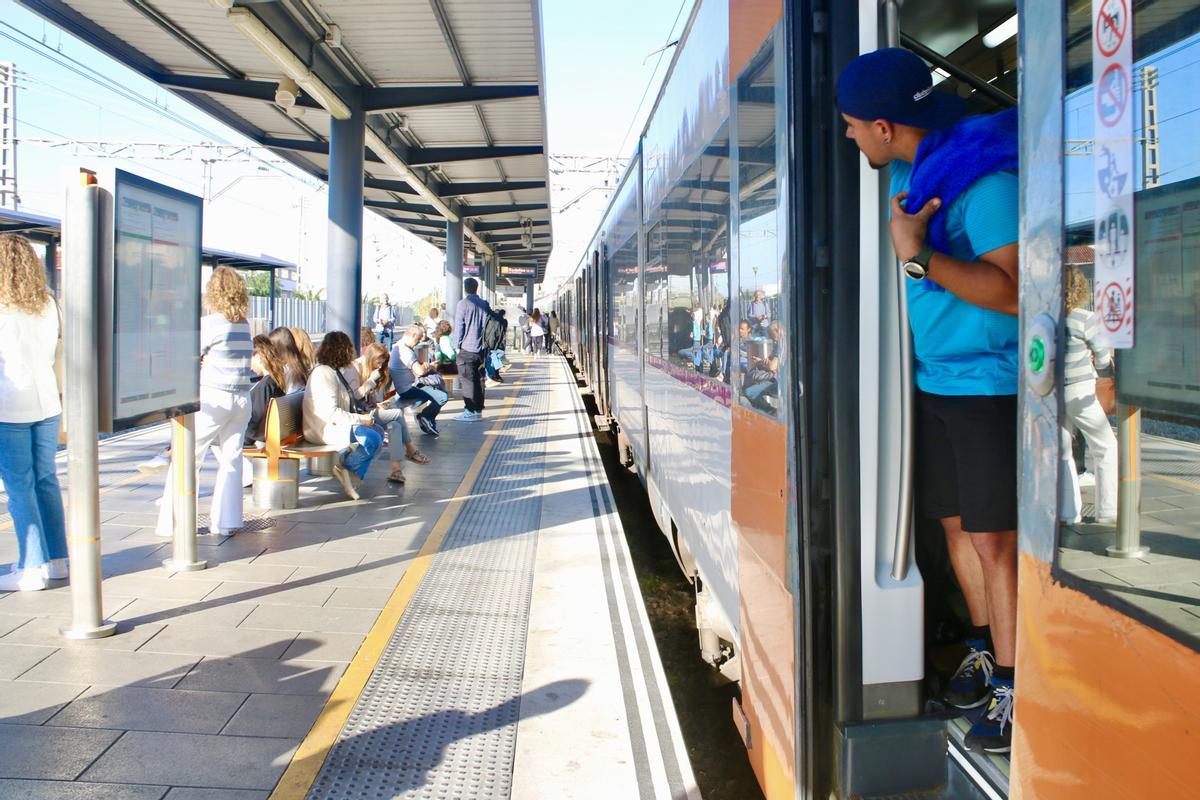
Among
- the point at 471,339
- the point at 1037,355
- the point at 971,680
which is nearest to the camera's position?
the point at 1037,355

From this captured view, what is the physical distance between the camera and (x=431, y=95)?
10.7 metres

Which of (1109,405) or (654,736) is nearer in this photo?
(1109,405)

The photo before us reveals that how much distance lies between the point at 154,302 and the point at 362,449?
9.45ft

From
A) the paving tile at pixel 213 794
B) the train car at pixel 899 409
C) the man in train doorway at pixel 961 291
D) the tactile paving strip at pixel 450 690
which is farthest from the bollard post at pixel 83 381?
the man in train doorway at pixel 961 291

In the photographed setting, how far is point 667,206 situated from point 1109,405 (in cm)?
449

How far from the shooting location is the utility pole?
18609 millimetres

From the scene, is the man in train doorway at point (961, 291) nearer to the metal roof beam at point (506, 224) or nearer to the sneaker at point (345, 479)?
the sneaker at point (345, 479)

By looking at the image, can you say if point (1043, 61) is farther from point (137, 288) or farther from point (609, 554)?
point (609, 554)

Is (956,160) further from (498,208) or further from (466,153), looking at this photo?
(498,208)

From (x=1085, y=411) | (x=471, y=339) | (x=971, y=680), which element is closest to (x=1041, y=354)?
(x=1085, y=411)

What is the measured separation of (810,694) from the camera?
2.50m

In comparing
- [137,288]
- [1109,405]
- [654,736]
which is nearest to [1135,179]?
[1109,405]

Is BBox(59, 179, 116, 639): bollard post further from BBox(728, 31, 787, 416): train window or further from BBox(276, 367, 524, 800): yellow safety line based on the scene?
BBox(728, 31, 787, 416): train window

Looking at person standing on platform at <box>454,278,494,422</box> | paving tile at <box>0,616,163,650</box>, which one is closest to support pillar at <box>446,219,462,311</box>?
person standing on platform at <box>454,278,494,422</box>
